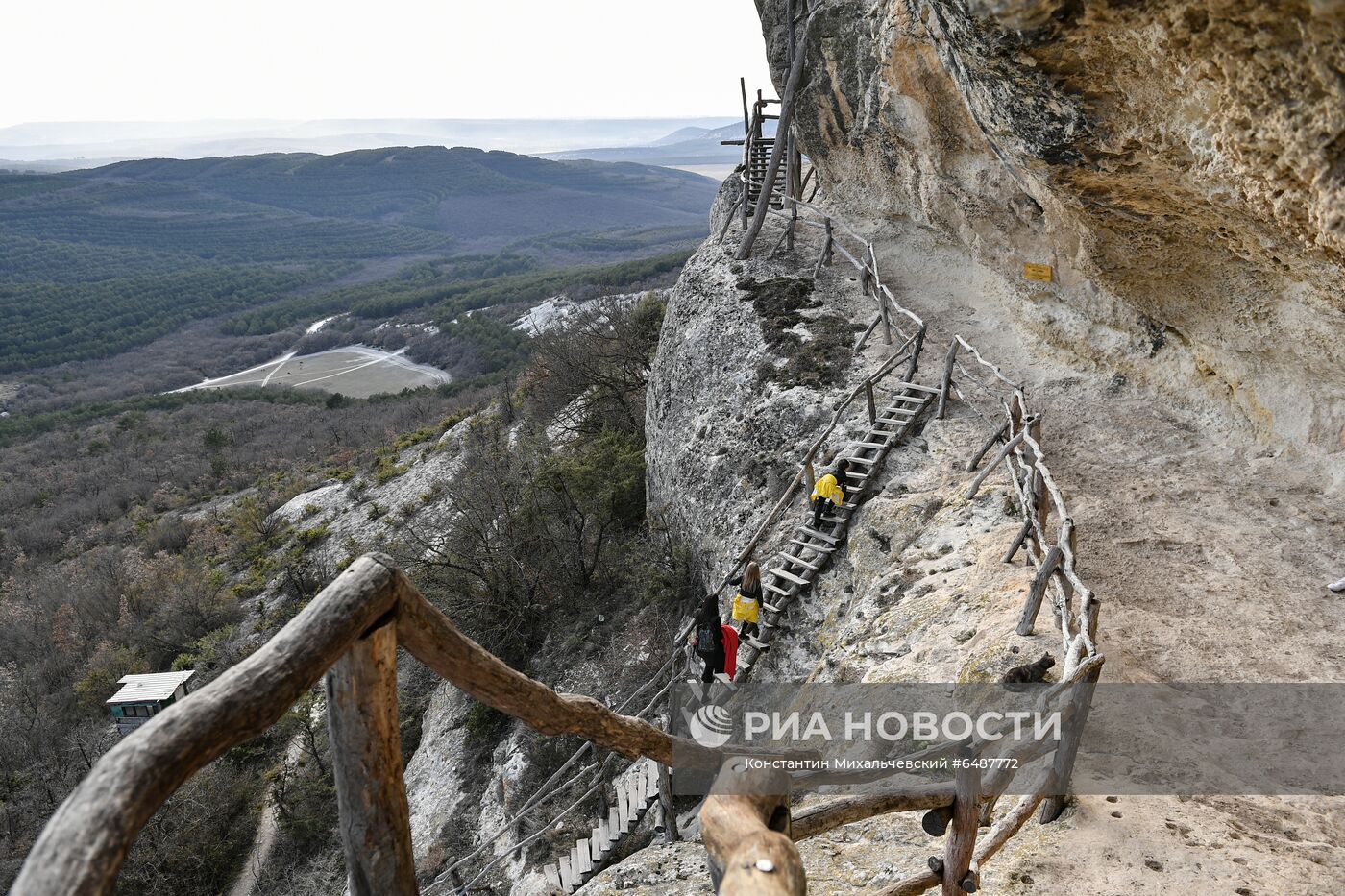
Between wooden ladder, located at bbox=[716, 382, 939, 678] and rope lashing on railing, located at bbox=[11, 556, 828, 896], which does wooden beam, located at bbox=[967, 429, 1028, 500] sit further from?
rope lashing on railing, located at bbox=[11, 556, 828, 896]

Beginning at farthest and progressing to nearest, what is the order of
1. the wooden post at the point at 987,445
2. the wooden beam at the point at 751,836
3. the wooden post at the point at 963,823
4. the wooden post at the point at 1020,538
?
the wooden post at the point at 987,445, the wooden post at the point at 1020,538, the wooden post at the point at 963,823, the wooden beam at the point at 751,836

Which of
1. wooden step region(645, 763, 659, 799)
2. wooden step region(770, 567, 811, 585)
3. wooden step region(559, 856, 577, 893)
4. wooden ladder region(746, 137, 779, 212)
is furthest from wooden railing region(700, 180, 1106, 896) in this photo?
wooden ladder region(746, 137, 779, 212)

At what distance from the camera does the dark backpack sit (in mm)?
8195

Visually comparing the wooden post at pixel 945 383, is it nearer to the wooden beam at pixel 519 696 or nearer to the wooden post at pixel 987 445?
the wooden post at pixel 987 445

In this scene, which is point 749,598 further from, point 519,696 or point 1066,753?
point 519,696

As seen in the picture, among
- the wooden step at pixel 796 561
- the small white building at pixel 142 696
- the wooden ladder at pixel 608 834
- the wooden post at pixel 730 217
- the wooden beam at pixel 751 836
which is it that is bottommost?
the small white building at pixel 142 696

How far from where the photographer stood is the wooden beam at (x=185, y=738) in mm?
1372

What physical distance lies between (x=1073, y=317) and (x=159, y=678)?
1838 cm

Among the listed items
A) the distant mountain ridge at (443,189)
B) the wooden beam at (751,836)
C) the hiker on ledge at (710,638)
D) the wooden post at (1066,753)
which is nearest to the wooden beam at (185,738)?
the wooden beam at (751,836)

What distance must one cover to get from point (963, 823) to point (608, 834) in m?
6.16

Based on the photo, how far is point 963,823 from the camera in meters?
3.57

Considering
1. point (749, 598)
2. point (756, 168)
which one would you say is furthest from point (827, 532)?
point (756, 168)

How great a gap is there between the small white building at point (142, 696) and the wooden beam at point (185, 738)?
16.1 m

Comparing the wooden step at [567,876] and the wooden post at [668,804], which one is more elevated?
the wooden post at [668,804]
